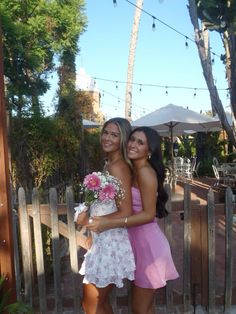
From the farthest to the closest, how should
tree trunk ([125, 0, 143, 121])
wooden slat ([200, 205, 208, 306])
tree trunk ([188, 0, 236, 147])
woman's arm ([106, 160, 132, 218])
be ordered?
tree trunk ([125, 0, 143, 121]) → tree trunk ([188, 0, 236, 147]) → wooden slat ([200, 205, 208, 306]) → woman's arm ([106, 160, 132, 218])

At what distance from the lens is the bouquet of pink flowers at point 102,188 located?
2.29 meters

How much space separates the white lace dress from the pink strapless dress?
0.08 meters

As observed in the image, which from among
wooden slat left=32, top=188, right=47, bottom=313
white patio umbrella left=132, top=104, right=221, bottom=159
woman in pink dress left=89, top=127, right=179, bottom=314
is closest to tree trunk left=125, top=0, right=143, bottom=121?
white patio umbrella left=132, top=104, right=221, bottom=159

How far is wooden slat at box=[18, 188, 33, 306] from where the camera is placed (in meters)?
3.16

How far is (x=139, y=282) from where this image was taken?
2520 millimetres

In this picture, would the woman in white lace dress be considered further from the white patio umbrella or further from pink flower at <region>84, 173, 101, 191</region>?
the white patio umbrella

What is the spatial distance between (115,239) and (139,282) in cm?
33

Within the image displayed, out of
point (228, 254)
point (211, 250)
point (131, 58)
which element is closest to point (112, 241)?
point (211, 250)

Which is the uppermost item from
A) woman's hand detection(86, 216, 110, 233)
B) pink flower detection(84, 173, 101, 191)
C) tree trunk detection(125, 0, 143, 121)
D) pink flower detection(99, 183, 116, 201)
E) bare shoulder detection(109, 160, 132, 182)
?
tree trunk detection(125, 0, 143, 121)

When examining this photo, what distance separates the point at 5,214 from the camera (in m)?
2.65

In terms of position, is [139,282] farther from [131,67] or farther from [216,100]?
[131,67]

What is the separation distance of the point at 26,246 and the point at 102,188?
1258 mm

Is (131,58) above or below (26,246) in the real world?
above

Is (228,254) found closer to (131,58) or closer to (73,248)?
(73,248)
